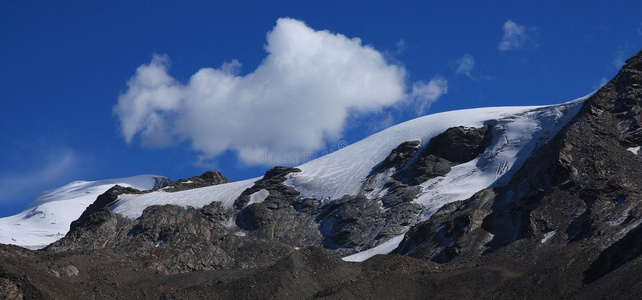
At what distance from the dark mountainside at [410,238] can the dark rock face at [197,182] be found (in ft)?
27.0

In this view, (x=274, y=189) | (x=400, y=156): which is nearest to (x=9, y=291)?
(x=274, y=189)

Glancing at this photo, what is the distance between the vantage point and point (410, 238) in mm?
96375

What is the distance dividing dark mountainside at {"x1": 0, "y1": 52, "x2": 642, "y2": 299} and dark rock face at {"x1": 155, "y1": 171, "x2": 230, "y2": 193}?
27.0ft

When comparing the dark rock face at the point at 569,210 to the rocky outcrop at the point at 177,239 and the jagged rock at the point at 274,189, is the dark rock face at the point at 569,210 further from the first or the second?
the jagged rock at the point at 274,189

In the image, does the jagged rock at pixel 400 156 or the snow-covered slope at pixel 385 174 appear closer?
the snow-covered slope at pixel 385 174

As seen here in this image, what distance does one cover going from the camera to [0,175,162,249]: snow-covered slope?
458ft

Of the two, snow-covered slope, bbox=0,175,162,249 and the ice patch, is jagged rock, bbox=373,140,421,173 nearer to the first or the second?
the ice patch

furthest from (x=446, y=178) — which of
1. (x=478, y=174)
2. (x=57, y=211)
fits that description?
(x=57, y=211)

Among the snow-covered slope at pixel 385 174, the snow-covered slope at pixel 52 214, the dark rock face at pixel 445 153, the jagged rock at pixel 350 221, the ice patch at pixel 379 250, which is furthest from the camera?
the snow-covered slope at pixel 52 214

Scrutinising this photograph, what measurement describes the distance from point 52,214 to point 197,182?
113 ft

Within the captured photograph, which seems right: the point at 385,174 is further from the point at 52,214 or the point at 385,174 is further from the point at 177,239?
the point at 52,214

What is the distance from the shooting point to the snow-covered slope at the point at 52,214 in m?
140

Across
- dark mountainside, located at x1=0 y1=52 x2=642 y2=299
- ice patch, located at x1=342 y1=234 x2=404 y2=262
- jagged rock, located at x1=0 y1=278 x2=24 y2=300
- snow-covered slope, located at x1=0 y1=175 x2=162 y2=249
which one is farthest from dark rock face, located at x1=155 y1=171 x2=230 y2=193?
jagged rock, located at x1=0 y1=278 x2=24 y2=300

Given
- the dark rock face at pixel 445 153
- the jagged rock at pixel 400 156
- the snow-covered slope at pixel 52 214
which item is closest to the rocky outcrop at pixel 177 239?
the snow-covered slope at pixel 52 214
